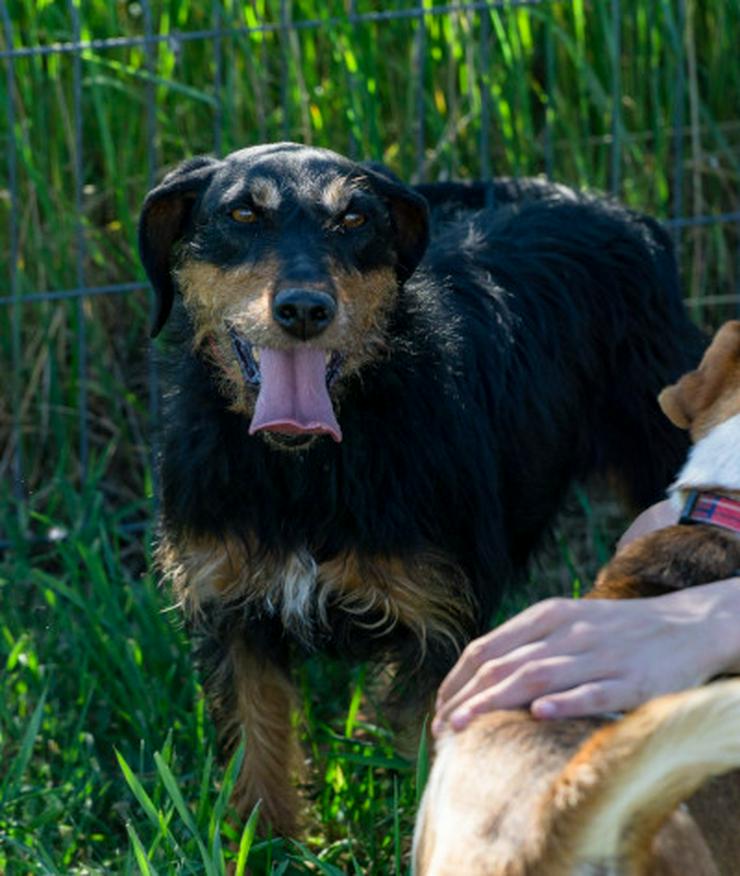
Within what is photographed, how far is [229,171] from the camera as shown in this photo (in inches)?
151

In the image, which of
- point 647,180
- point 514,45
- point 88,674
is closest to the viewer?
point 88,674

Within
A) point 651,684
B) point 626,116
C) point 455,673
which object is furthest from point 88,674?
point 626,116

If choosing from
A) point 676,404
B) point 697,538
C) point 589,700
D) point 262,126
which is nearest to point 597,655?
point 589,700

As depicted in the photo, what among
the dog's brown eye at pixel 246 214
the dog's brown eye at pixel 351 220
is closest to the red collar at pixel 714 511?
the dog's brown eye at pixel 351 220

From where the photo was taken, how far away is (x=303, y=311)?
3.55 meters

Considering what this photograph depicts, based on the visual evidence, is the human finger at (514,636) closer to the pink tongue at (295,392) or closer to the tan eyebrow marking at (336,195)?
the pink tongue at (295,392)

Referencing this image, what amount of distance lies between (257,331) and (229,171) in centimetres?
44

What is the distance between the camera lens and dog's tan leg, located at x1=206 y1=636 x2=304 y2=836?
4.03 m

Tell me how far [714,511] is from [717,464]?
0.29 ft

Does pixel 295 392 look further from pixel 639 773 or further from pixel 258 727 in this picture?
pixel 639 773

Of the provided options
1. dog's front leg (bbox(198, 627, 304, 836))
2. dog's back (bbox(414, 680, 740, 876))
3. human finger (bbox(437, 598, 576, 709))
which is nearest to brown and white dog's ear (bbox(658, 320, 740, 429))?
human finger (bbox(437, 598, 576, 709))

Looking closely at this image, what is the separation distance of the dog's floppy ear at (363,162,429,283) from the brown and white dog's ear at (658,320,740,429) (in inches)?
35.3

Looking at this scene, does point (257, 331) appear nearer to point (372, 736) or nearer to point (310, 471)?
point (310, 471)

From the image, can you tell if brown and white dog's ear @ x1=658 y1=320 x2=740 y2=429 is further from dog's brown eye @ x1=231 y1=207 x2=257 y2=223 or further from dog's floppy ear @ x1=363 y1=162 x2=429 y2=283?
dog's brown eye @ x1=231 y1=207 x2=257 y2=223
